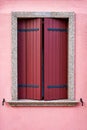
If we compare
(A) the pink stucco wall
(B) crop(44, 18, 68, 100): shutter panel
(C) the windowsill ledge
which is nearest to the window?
(B) crop(44, 18, 68, 100): shutter panel

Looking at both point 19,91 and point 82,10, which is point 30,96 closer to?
point 19,91

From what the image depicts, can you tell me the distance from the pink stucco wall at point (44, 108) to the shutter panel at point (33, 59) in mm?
296

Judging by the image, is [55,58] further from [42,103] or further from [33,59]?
[42,103]

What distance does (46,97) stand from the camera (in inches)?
224

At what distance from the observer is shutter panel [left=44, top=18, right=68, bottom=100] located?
569 centimetres

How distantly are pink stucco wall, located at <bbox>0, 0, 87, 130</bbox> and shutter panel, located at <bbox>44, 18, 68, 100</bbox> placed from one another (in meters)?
0.26

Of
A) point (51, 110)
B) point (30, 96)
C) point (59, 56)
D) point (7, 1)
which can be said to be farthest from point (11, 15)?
point (51, 110)

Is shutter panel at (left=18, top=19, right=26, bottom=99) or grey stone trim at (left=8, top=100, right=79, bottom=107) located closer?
grey stone trim at (left=8, top=100, right=79, bottom=107)

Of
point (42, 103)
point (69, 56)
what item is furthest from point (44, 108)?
point (69, 56)

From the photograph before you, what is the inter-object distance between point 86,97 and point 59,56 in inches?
39.0

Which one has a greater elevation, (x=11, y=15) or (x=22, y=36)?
(x=11, y=15)

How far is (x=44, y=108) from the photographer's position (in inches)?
224

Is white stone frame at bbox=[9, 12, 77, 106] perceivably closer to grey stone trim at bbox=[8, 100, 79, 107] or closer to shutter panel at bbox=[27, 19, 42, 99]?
grey stone trim at bbox=[8, 100, 79, 107]

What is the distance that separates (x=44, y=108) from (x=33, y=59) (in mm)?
1012
